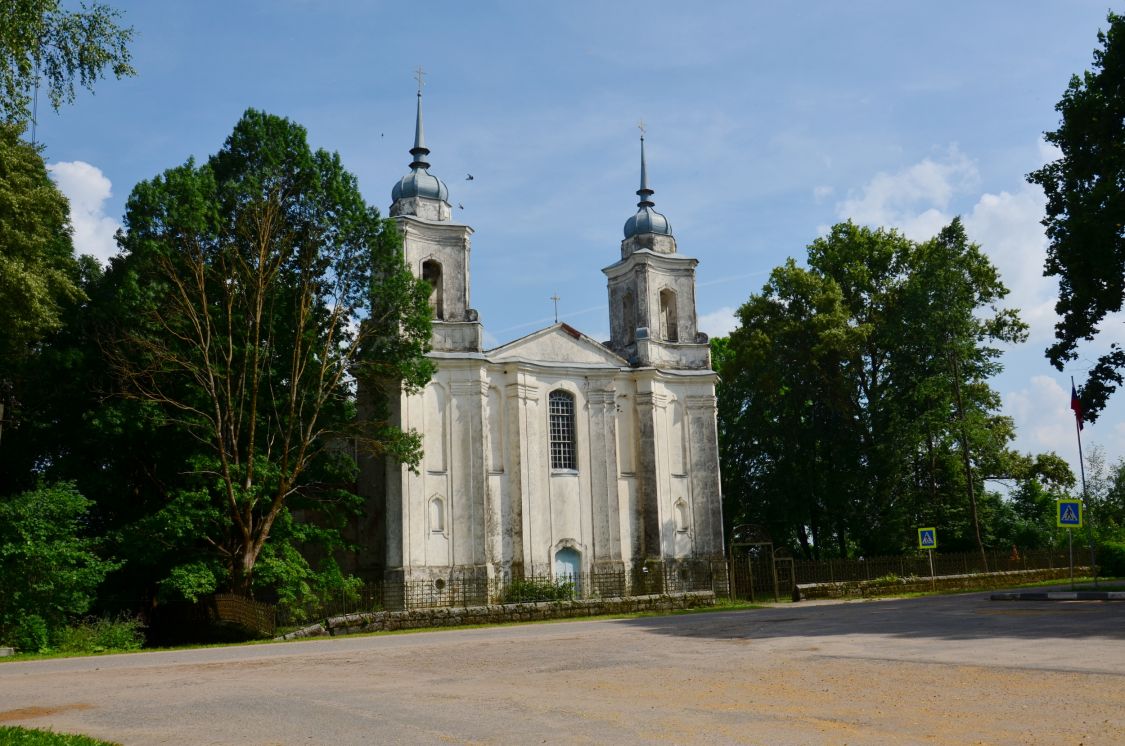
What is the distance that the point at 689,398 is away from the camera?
3578 cm

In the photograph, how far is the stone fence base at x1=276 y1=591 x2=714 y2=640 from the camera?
67.9 feet

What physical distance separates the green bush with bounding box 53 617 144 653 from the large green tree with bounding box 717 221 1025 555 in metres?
26.5

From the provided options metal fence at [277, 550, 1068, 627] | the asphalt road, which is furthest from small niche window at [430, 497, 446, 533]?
the asphalt road

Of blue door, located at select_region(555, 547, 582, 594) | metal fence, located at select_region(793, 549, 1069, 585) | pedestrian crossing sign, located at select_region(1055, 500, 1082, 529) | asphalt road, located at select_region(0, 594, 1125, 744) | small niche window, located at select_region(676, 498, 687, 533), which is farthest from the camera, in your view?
small niche window, located at select_region(676, 498, 687, 533)

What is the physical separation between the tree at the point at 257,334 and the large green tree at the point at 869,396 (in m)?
18.4

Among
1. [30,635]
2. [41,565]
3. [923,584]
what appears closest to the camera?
[30,635]

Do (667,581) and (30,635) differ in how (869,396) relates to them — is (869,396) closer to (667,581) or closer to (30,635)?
(667,581)

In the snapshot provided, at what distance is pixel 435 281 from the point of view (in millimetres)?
33031

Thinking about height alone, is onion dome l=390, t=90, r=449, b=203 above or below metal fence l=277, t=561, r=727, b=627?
above

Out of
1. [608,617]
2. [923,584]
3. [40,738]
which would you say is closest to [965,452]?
[923,584]

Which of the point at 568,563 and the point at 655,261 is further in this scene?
the point at 655,261

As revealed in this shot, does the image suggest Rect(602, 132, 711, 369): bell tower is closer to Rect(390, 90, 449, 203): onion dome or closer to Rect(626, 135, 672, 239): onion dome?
Rect(626, 135, 672, 239): onion dome

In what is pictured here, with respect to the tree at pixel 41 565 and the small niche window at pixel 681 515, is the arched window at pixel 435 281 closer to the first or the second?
the small niche window at pixel 681 515

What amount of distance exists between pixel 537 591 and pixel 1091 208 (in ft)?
58.3
